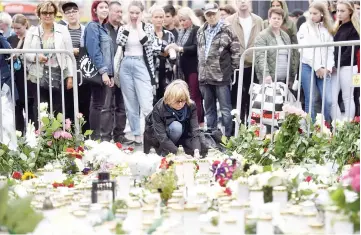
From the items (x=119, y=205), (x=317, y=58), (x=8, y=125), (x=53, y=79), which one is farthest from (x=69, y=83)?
(x=119, y=205)

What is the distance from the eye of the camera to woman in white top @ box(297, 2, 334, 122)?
10617mm

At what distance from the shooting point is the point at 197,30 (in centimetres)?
1450

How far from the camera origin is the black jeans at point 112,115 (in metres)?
13.5

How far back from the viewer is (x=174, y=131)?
Result: 37.4 ft

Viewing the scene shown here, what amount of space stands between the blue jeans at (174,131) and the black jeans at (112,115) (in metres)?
2.12

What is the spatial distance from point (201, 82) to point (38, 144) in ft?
13.2

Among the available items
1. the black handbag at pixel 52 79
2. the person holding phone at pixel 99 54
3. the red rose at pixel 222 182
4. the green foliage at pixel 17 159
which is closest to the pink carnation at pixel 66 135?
the green foliage at pixel 17 159

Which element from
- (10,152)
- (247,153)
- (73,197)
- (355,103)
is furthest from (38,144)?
(355,103)

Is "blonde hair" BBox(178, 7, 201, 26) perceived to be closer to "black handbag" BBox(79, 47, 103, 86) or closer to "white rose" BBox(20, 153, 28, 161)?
"black handbag" BBox(79, 47, 103, 86)

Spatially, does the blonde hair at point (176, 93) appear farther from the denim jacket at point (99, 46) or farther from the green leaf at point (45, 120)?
the denim jacket at point (99, 46)

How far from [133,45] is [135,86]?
1.48 ft

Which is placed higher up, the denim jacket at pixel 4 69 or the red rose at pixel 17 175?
the denim jacket at pixel 4 69

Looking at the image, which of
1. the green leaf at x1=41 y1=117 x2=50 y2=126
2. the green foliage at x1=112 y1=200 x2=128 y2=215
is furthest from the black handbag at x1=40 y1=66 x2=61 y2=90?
the green foliage at x1=112 y1=200 x2=128 y2=215

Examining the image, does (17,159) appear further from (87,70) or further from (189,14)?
(189,14)
